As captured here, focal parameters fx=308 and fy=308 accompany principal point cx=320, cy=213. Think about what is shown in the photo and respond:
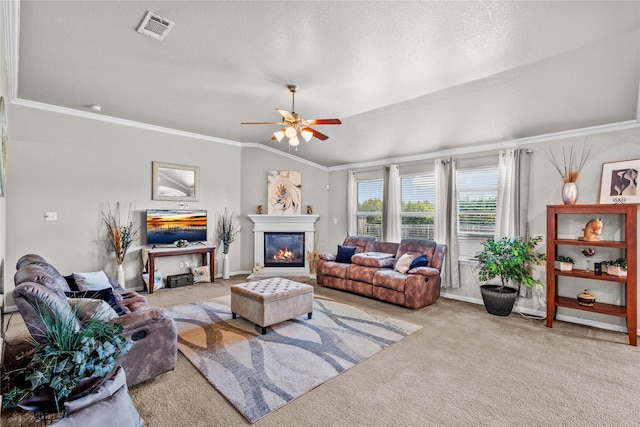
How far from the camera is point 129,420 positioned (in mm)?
1816

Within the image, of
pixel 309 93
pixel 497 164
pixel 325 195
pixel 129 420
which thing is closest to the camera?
pixel 129 420

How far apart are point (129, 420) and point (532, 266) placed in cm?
484

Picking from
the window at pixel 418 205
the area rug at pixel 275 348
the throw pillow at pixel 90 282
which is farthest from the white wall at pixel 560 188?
the throw pillow at pixel 90 282

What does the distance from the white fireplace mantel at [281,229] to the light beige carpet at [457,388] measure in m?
3.76

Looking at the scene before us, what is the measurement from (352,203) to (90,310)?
208 inches

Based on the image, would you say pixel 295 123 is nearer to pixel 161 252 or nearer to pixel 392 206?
pixel 392 206

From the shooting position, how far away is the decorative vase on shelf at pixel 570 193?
383 centimetres

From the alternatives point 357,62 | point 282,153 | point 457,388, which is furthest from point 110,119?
point 457,388

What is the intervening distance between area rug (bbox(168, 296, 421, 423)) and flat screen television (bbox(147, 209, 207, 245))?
5.19ft

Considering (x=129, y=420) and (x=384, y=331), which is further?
(x=384, y=331)

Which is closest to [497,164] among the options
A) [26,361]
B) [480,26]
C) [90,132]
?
[480,26]

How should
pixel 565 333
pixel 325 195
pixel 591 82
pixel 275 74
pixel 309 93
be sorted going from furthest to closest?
pixel 325 195
pixel 309 93
pixel 565 333
pixel 275 74
pixel 591 82

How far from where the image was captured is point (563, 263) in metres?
3.89

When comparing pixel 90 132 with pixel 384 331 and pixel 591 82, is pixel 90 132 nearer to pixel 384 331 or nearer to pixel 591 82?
pixel 384 331
